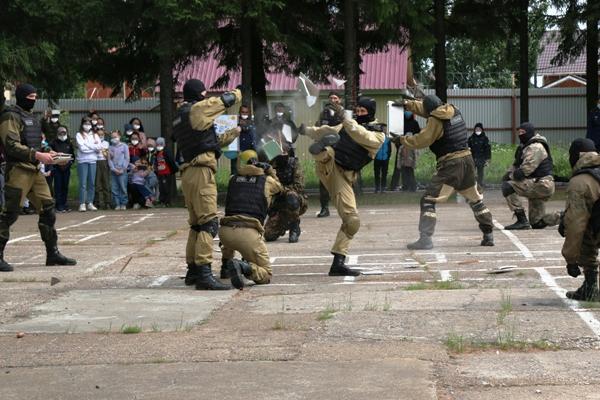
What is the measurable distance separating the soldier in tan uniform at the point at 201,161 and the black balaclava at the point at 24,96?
7.79ft

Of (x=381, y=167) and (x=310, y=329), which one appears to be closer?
(x=310, y=329)

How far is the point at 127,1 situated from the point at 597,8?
10234mm

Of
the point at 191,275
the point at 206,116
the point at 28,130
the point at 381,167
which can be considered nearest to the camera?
the point at 206,116

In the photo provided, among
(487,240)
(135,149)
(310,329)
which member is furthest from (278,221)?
(135,149)

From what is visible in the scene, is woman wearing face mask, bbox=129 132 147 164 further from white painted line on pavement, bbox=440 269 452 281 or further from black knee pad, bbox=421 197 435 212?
white painted line on pavement, bbox=440 269 452 281

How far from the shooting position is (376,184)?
80.9 feet

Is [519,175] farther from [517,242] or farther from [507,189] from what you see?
[517,242]

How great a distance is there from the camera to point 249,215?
1086 cm

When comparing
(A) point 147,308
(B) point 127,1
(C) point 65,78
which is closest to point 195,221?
(A) point 147,308

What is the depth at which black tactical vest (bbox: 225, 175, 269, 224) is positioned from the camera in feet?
35.6

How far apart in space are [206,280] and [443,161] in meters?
4.49

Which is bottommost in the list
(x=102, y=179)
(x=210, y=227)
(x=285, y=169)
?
(x=102, y=179)

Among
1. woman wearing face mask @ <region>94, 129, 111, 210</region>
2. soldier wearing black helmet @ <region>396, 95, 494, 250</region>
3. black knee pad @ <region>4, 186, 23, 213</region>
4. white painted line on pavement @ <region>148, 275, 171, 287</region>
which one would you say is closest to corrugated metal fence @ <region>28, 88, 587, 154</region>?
woman wearing face mask @ <region>94, 129, 111, 210</region>

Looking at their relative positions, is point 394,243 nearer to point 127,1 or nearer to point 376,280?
point 376,280
